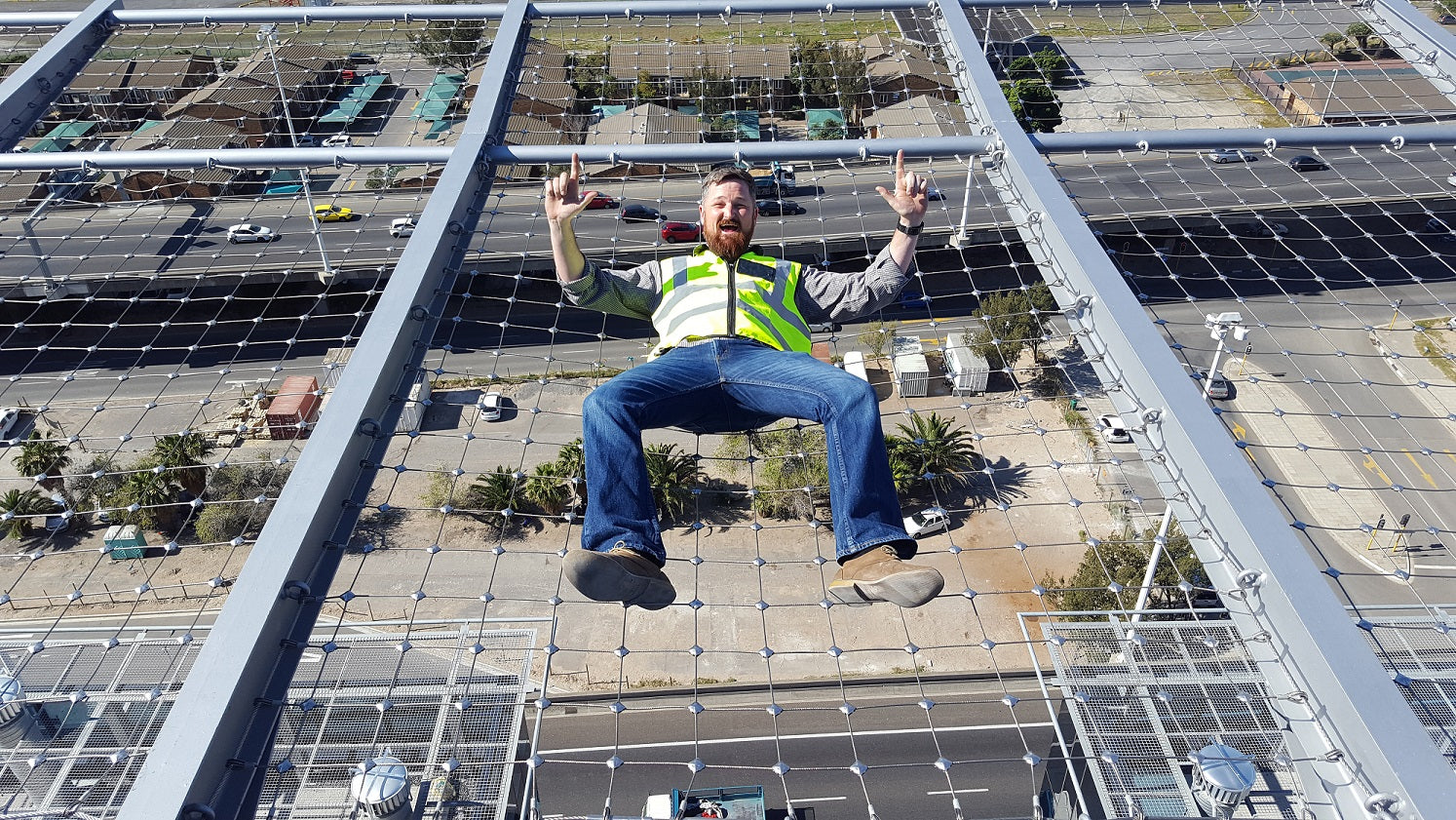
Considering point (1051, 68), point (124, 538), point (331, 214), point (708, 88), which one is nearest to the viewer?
point (124, 538)

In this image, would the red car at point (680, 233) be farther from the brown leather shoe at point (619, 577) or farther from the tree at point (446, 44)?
the brown leather shoe at point (619, 577)

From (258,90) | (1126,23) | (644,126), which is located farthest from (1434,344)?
(258,90)

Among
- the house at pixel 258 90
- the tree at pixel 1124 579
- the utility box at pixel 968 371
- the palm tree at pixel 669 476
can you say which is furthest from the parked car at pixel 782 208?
the tree at pixel 1124 579

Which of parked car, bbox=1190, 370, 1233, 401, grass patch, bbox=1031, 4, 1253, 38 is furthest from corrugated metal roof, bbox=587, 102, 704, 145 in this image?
parked car, bbox=1190, 370, 1233, 401

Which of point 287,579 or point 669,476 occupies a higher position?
point 669,476

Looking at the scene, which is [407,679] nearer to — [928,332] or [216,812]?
[216,812]

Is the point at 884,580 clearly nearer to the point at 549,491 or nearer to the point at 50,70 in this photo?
the point at 50,70

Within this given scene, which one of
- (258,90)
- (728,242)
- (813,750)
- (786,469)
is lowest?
(728,242)

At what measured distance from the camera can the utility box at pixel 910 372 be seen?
724 cm

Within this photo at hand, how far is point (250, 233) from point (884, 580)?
7131 mm

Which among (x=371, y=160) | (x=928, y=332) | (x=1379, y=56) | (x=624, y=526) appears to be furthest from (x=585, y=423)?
(x=1379, y=56)

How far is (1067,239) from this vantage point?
2.34 m

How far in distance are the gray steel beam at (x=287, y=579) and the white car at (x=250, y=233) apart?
4.85 metres

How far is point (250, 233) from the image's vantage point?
24.3 ft
